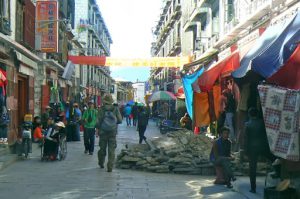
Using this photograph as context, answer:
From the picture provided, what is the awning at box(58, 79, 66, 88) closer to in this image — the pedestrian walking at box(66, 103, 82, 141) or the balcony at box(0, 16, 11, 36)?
the pedestrian walking at box(66, 103, 82, 141)

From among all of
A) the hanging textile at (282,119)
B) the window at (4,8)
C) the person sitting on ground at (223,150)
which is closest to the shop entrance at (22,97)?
the window at (4,8)

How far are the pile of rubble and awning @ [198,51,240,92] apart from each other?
5.37 feet

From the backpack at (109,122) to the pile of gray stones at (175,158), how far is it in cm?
125

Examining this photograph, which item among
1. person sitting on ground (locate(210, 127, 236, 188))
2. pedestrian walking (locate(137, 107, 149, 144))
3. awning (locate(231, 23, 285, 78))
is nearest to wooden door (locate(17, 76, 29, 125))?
pedestrian walking (locate(137, 107, 149, 144))

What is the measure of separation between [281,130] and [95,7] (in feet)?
177

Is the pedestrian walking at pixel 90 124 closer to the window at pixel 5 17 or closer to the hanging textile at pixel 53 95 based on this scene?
the window at pixel 5 17

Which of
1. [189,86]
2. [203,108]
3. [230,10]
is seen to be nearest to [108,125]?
[203,108]

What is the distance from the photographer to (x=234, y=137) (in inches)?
595

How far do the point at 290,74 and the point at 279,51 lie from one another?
0.43 metres

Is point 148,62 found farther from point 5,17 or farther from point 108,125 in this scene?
point 108,125

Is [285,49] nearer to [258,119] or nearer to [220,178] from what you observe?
[258,119]

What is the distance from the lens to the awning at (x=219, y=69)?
11695 mm

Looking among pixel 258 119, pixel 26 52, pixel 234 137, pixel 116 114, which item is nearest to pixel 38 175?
pixel 116 114

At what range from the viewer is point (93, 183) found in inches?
387
